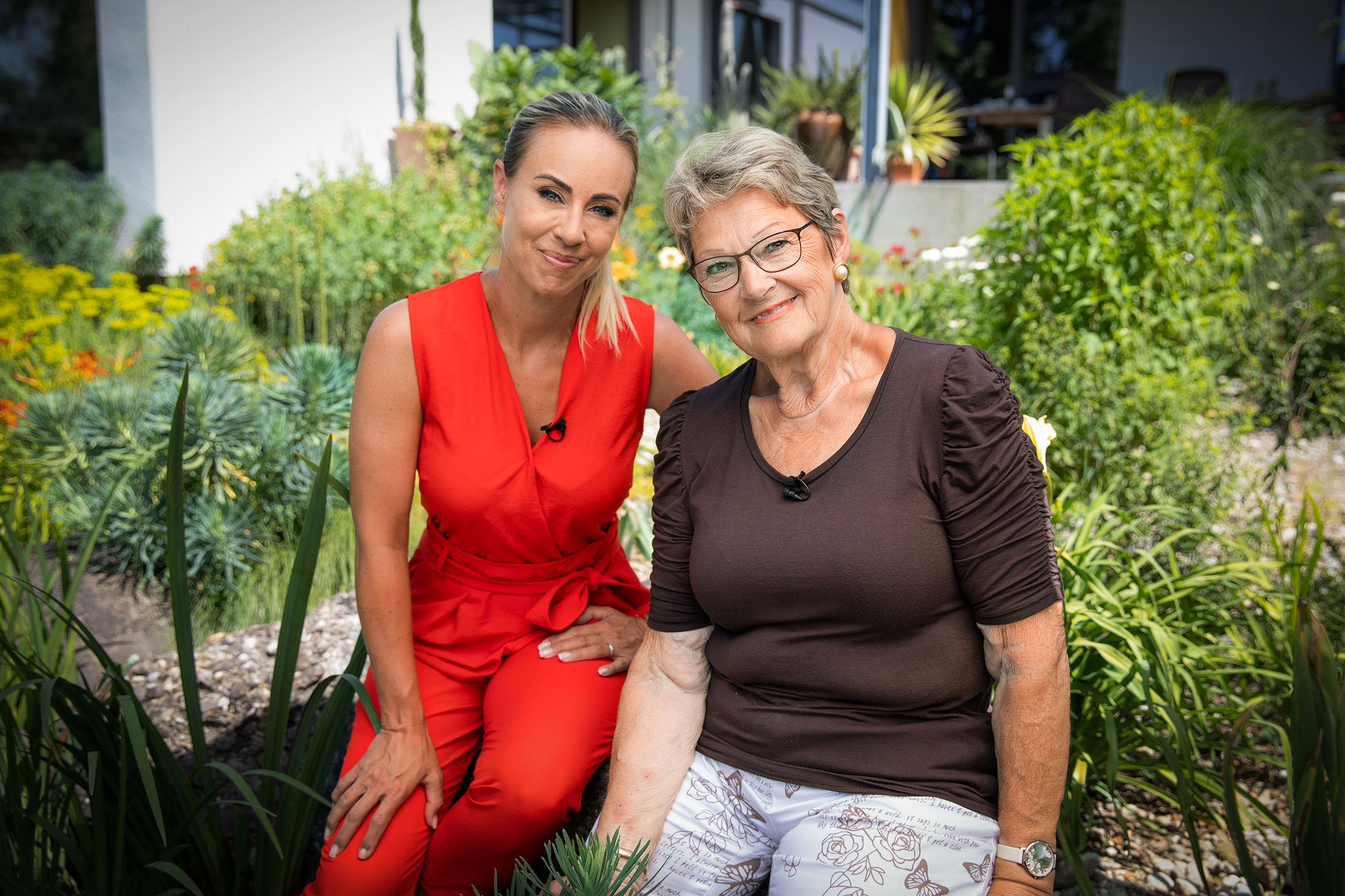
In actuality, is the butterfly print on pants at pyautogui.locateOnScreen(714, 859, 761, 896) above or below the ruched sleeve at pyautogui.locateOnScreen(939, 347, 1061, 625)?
below

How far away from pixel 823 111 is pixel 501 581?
724 centimetres

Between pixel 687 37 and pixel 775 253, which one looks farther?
pixel 687 37

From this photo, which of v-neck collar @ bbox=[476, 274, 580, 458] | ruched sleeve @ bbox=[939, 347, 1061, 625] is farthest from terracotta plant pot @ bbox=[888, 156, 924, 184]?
ruched sleeve @ bbox=[939, 347, 1061, 625]

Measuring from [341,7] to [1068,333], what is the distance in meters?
6.92

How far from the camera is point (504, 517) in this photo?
188 centimetres

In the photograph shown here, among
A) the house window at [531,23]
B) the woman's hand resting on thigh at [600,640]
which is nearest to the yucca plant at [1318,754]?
the woman's hand resting on thigh at [600,640]

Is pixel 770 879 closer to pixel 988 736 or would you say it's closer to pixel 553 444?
pixel 988 736

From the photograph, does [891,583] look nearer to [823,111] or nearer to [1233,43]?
[823,111]

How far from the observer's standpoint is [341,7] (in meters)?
7.54

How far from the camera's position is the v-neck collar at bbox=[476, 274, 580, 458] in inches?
74.6

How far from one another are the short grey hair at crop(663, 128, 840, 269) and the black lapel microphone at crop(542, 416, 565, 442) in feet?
1.73

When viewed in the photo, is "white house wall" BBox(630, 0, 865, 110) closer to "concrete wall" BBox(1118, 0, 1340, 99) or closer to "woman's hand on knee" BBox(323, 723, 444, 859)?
"concrete wall" BBox(1118, 0, 1340, 99)

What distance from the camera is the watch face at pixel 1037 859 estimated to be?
1.35 m

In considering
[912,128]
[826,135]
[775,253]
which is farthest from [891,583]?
[826,135]
